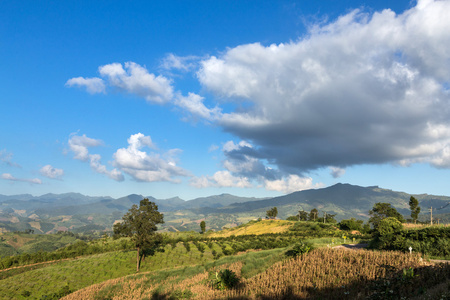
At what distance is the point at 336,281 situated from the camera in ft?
43.7

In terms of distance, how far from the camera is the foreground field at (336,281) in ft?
35.7

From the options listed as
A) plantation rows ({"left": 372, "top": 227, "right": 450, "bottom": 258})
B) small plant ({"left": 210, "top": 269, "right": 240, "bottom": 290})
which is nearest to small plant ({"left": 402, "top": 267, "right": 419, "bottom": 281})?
plantation rows ({"left": 372, "top": 227, "right": 450, "bottom": 258})

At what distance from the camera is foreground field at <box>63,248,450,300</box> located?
10875 mm

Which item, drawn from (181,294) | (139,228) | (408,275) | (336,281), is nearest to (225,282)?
(181,294)

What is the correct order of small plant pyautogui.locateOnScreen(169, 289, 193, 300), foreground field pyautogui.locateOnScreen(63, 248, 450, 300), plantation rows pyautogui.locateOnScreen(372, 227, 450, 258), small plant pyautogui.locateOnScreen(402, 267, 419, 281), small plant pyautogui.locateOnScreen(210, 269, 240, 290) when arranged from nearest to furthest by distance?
1. foreground field pyautogui.locateOnScreen(63, 248, 450, 300)
2. small plant pyautogui.locateOnScreen(402, 267, 419, 281)
3. small plant pyautogui.locateOnScreen(169, 289, 193, 300)
4. small plant pyautogui.locateOnScreen(210, 269, 240, 290)
5. plantation rows pyautogui.locateOnScreen(372, 227, 450, 258)

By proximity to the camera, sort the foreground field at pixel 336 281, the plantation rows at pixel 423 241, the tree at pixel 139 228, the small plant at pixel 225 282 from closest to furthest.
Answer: the foreground field at pixel 336 281
the small plant at pixel 225 282
the plantation rows at pixel 423 241
the tree at pixel 139 228

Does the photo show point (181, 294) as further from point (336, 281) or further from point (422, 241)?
point (422, 241)

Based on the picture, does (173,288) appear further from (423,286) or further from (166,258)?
(166,258)

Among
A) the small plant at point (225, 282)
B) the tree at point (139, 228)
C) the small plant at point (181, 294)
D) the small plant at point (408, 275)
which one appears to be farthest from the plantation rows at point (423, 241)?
the tree at point (139, 228)

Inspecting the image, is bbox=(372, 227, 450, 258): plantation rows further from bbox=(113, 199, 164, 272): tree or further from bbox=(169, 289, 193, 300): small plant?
bbox=(113, 199, 164, 272): tree

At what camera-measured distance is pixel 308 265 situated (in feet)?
52.6

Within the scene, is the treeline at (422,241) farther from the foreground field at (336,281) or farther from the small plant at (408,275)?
the small plant at (408,275)

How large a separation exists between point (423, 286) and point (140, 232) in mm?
46102

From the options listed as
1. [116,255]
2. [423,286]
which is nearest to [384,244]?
Answer: [423,286]
